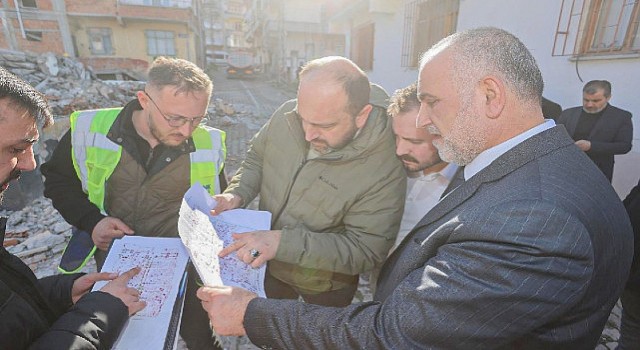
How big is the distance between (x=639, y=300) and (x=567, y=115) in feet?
8.57

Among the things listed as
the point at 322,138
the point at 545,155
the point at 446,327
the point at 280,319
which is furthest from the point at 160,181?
the point at 545,155

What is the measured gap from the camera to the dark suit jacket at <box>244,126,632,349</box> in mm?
817

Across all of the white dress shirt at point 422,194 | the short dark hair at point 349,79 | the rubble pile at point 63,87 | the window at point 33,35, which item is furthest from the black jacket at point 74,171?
the window at point 33,35

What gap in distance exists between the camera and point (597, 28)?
3.91 metres

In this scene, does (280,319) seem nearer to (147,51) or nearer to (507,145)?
(507,145)

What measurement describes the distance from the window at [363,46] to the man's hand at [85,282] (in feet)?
32.6

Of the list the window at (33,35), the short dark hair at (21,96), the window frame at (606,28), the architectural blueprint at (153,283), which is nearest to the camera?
the short dark hair at (21,96)

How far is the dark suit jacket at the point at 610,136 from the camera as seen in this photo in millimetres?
3467

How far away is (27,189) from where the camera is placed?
4477mm

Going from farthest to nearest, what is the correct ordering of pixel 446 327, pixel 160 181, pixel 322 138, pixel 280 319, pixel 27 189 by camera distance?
1. pixel 27 189
2. pixel 160 181
3. pixel 322 138
4. pixel 280 319
5. pixel 446 327

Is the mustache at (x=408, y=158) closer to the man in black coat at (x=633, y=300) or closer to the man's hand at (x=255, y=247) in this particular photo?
the man's hand at (x=255, y=247)

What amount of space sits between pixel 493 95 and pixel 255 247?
1136 millimetres

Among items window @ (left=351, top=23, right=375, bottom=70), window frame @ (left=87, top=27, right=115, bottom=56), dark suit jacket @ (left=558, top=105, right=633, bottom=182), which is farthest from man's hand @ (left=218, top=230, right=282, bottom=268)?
window frame @ (left=87, top=27, right=115, bottom=56)

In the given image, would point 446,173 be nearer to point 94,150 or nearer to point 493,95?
point 493,95
